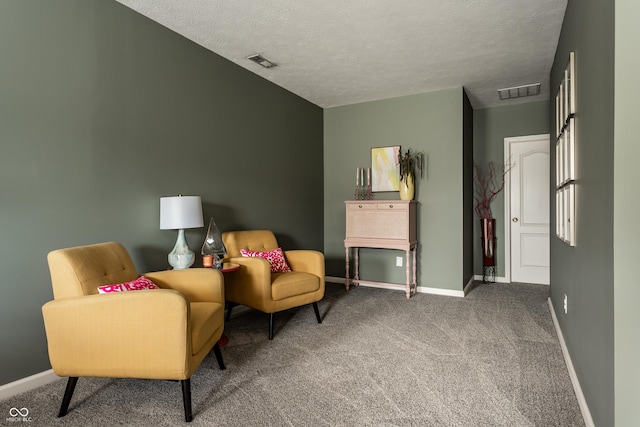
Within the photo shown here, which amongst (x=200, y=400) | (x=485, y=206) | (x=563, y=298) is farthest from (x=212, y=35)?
(x=485, y=206)

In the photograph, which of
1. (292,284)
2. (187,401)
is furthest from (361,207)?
(187,401)

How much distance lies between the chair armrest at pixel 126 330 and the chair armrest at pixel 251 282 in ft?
3.78

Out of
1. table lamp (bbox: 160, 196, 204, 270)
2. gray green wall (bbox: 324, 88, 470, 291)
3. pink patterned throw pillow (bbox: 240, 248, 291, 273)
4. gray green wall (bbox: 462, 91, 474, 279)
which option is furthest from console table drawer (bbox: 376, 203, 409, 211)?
table lamp (bbox: 160, 196, 204, 270)

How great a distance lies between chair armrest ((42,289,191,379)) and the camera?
5.60 feet

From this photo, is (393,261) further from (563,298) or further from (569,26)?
(569,26)

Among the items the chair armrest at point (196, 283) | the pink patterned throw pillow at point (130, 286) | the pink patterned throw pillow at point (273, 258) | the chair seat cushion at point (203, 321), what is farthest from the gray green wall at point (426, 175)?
the pink patterned throw pillow at point (130, 286)

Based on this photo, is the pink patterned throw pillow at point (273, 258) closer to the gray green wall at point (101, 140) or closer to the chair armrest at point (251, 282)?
the chair armrest at point (251, 282)

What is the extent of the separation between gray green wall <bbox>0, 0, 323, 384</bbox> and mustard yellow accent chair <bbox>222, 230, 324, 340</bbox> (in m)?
0.26

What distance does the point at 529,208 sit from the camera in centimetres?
489

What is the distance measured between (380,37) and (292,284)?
84.7 inches

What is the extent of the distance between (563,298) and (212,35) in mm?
3384

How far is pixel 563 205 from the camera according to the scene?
247cm

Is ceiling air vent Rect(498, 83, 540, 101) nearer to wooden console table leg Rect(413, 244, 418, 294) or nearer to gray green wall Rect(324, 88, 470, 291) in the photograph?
gray green wall Rect(324, 88, 470, 291)

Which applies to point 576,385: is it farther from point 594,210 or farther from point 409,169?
point 409,169
